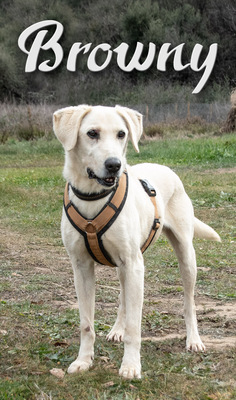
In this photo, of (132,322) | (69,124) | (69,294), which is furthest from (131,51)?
(132,322)

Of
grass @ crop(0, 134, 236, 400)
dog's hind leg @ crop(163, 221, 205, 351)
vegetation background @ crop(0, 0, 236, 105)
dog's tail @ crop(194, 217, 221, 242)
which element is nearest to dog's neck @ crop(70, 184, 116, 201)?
dog's hind leg @ crop(163, 221, 205, 351)

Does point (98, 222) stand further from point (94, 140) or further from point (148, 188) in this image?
point (148, 188)

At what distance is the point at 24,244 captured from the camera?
7883 millimetres

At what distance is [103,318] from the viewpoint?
199 inches

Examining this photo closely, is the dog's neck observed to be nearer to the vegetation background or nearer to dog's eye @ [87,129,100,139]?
dog's eye @ [87,129,100,139]

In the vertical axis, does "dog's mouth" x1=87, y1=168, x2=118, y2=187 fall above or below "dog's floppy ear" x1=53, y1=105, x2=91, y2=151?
below

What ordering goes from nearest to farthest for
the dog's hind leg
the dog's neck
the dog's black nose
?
the dog's black nose → the dog's neck → the dog's hind leg

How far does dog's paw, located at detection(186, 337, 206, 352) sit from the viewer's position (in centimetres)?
434

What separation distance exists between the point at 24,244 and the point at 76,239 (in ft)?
13.8

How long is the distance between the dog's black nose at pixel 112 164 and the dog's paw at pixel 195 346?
1584 millimetres

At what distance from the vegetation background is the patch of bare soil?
2917 centimetres

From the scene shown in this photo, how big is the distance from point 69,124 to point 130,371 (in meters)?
1.56

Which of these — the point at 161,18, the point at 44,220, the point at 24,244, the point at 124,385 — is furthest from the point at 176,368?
the point at 161,18

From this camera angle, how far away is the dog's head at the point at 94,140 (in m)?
3.56
